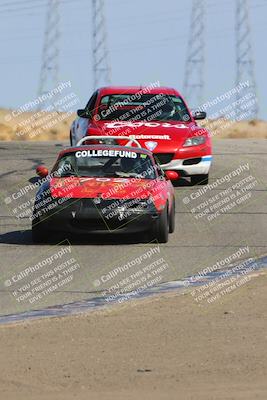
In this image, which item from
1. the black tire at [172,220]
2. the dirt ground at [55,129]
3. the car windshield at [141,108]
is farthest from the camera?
the dirt ground at [55,129]

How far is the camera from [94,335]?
375 inches

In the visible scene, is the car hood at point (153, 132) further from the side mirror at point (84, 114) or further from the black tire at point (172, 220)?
the black tire at point (172, 220)

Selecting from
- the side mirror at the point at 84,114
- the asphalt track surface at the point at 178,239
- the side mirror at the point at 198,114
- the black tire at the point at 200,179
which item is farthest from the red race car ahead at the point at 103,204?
the side mirror at the point at 198,114

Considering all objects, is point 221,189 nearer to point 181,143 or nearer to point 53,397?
point 181,143

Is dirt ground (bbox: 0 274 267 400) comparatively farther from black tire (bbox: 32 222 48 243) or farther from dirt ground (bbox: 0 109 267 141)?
dirt ground (bbox: 0 109 267 141)

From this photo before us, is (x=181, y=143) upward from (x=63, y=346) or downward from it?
downward

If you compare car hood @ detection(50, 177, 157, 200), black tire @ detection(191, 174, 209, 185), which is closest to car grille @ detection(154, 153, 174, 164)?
black tire @ detection(191, 174, 209, 185)

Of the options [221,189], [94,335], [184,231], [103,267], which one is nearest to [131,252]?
[103,267]

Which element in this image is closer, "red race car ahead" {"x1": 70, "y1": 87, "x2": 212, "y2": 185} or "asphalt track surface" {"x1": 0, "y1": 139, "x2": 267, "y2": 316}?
"asphalt track surface" {"x1": 0, "y1": 139, "x2": 267, "y2": 316}

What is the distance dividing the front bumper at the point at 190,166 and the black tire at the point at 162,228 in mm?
5370

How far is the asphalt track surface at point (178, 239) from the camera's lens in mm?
12284

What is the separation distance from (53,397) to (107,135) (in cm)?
1291

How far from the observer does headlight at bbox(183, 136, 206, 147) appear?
2026 centimetres

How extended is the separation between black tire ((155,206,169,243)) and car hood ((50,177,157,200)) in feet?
1.03
